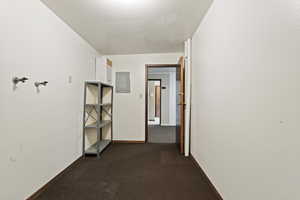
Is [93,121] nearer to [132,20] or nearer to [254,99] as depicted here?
[132,20]

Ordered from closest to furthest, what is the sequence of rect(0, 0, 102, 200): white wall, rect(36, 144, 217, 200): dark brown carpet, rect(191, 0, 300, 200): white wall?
1. rect(191, 0, 300, 200): white wall
2. rect(0, 0, 102, 200): white wall
3. rect(36, 144, 217, 200): dark brown carpet

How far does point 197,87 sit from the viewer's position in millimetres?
2346

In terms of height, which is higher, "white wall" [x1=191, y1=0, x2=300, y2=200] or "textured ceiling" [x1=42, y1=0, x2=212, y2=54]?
"textured ceiling" [x1=42, y1=0, x2=212, y2=54]

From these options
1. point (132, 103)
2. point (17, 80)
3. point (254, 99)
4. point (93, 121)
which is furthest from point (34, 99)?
Answer: point (132, 103)

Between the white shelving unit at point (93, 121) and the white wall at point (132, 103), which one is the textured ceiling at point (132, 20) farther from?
the white shelving unit at point (93, 121)

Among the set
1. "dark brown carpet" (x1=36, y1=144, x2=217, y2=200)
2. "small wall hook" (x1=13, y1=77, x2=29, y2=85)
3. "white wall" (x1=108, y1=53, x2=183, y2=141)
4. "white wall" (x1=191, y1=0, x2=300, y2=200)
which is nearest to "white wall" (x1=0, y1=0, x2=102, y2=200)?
"small wall hook" (x1=13, y1=77, x2=29, y2=85)

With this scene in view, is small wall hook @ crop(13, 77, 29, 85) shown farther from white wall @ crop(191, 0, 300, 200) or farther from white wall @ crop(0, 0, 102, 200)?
white wall @ crop(191, 0, 300, 200)

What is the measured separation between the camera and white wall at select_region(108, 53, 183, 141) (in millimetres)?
3598

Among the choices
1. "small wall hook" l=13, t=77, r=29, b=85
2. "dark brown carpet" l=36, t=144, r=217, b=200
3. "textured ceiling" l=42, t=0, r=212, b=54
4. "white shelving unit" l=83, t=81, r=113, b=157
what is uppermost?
"textured ceiling" l=42, t=0, r=212, b=54

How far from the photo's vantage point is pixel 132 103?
11.9ft

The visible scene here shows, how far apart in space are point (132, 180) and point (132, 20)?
2.21m

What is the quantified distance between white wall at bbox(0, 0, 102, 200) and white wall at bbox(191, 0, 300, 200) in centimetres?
195

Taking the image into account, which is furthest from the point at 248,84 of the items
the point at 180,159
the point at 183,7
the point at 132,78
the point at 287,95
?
the point at 132,78

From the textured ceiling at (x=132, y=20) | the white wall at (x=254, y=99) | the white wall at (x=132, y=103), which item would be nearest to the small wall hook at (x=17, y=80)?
the textured ceiling at (x=132, y=20)
